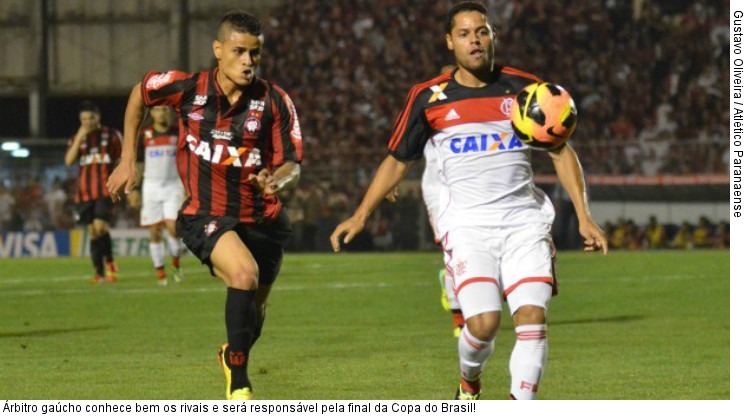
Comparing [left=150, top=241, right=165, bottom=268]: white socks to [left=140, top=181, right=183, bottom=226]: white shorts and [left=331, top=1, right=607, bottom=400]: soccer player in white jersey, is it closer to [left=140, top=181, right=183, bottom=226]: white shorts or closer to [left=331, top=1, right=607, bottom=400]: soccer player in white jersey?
[left=140, top=181, right=183, bottom=226]: white shorts

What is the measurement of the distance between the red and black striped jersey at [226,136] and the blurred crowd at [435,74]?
19.8m

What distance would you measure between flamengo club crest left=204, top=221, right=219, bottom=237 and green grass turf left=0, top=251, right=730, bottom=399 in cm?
99

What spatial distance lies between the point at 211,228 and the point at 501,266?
2043 millimetres

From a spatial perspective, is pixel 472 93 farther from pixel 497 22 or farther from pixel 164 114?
pixel 497 22

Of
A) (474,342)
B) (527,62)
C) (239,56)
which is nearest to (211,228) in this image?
(239,56)

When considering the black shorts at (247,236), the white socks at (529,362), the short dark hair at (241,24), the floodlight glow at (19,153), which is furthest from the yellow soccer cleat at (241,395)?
the floodlight glow at (19,153)

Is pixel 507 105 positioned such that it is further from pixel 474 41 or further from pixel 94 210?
pixel 94 210

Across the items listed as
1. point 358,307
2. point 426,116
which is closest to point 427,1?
point 358,307

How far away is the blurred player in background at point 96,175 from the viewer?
19656mm

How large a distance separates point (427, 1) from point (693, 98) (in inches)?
315

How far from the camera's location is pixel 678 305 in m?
15.5

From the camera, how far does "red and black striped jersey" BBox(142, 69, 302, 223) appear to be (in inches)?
332

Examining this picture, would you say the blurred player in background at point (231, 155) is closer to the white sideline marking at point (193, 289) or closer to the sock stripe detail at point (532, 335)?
Answer: the sock stripe detail at point (532, 335)

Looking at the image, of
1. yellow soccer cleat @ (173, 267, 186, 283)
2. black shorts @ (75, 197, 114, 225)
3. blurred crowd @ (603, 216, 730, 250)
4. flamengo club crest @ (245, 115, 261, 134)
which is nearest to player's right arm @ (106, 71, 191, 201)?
flamengo club crest @ (245, 115, 261, 134)
